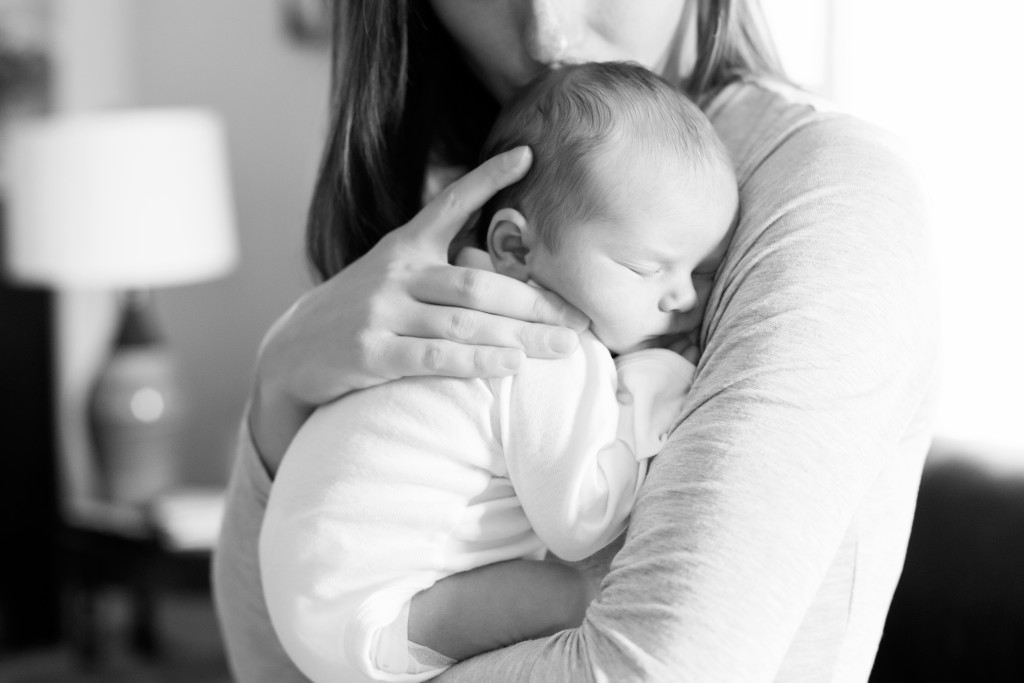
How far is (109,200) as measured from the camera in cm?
325

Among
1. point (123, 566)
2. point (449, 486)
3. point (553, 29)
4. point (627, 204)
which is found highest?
point (553, 29)

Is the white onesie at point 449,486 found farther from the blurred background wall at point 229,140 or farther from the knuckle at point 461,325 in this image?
the blurred background wall at point 229,140

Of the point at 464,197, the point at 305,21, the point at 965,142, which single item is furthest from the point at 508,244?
the point at 305,21

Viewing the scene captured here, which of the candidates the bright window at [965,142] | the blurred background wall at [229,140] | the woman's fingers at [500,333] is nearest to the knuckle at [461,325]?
the woman's fingers at [500,333]

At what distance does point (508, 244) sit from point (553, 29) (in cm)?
20

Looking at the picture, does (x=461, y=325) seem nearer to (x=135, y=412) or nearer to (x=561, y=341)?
(x=561, y=341)

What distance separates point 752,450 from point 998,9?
2233 millimetres

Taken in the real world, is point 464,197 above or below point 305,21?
above

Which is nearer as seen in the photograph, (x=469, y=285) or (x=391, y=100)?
(x=469, y=285)

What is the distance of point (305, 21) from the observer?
12.1 feet

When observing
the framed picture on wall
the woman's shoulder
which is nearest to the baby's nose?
the woman's shoulder

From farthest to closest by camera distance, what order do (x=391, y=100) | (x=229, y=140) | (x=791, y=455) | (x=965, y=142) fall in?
(x=229, y=140) < (x=965, y=142) < (x=391, y=100) < (x=791, y=455)

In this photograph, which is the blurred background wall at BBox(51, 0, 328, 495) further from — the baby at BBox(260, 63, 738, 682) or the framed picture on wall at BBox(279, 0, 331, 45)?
the baby at BBox(260, 63, 738, 682)

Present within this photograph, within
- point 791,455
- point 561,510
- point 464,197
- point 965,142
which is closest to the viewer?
point 791,455
